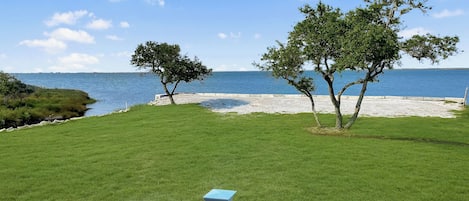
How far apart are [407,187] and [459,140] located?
8885 mm

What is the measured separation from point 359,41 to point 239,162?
24.7ft

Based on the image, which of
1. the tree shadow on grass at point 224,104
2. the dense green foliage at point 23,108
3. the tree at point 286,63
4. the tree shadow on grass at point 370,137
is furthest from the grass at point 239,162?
the dense green foliage at point 23,108

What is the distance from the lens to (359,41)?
15188 mm

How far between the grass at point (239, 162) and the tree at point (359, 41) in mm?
3742

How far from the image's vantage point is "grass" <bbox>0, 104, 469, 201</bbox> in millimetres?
9945

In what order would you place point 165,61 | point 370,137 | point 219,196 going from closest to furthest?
point 219,196 → point 370,137 → point 165,61

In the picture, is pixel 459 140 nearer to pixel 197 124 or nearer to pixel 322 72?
pixel 322 72

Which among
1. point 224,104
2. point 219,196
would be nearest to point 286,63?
point 219,196

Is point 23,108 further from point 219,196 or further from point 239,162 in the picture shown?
point 219,196

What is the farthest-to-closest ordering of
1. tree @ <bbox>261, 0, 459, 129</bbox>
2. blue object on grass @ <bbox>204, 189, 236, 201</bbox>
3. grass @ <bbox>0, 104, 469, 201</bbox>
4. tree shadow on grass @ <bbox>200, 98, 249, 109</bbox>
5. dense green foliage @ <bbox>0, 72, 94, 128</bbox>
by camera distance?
→ dense green foliage @ <bbox>0, 72, 94, 128</bbox> → tree shadow on grass @ <bbox>200, 98, 249, 109</bbox> → tree @ <bbox>261, 0, 459, 129</bbox> → grass @ <bbox>0, 104, 469, 201</bbox> → blue object on grass @ <bbox>204, 189, 236, 201</bbox>

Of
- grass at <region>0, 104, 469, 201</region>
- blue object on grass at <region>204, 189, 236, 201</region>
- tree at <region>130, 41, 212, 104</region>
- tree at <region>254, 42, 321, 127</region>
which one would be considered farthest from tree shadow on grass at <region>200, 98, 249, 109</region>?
blue object on grass at <region>204, 189, 236, 201</region>

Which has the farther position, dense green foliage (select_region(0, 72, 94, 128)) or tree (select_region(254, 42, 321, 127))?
dense green foliage (select_region(0, 72, 94, 128))

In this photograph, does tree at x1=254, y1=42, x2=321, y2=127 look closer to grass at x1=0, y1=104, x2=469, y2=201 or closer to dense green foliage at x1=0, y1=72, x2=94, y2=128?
grass at x1=0, y1=104, x2=469, y2=201

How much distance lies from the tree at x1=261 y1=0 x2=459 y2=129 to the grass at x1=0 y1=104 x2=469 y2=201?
3.74 meters
